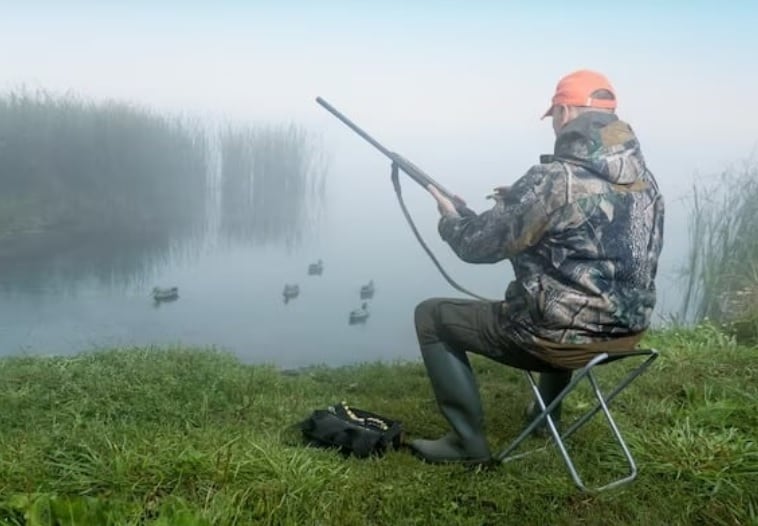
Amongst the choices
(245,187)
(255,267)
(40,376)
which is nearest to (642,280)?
(40,376)

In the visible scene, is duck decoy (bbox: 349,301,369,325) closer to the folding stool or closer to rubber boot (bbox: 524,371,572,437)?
rubber boot (bbox: 524,371,572,437)

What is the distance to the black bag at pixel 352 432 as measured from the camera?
102 inches

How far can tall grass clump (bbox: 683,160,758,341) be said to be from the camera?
20.7 ft

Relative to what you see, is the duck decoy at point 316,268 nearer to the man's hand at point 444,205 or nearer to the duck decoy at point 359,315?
the duck decoy at point 359,315

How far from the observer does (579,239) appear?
6.98 ft

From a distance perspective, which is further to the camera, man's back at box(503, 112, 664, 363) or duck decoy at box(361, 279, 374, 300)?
duck decoy at box(361, 279, 374, 300)

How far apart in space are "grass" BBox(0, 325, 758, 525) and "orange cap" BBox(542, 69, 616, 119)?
4.01ft

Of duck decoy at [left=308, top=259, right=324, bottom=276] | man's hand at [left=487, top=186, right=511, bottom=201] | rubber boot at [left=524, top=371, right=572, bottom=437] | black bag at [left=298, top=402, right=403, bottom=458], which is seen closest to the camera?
man's hand at [left=487, top=186, right=511, bottom=201]

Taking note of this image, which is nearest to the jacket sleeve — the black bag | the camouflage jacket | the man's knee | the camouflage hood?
the camouflage jacket

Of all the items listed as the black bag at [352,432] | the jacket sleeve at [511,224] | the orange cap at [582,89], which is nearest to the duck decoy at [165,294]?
the black bag at [352,432]

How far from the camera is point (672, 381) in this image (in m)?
3.51

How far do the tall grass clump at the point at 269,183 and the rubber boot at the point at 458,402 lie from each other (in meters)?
4.56

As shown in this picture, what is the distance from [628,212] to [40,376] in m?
2.68

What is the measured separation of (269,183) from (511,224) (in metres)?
5.32
